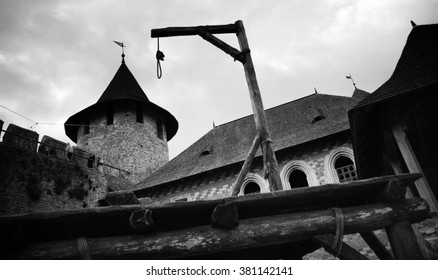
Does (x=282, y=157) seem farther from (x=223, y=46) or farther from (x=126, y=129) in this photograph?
(x=126, y=129)

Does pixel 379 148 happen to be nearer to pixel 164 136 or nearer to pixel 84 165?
pixel 84 165

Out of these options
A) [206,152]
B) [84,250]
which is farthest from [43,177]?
[84,250]

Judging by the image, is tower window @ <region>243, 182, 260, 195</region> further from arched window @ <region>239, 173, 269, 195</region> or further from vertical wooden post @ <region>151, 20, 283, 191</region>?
vertical wooden post @ <region>151, 20, 283, 191</region>

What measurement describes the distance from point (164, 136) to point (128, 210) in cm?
1659

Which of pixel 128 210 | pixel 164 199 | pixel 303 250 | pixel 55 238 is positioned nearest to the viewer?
pixel 128 210

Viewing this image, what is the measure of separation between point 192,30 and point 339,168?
23.5ft

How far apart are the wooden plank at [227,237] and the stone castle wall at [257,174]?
24.3 feet

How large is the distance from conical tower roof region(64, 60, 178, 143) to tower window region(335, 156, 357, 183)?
11.4 meters

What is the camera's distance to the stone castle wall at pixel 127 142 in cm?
1589

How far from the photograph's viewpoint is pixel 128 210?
8.20 feet

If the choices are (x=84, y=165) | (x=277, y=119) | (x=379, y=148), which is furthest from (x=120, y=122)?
(x=379, y=148)

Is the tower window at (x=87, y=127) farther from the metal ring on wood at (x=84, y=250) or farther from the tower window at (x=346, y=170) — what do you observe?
the metal ring on wood at (x=84, y=250)

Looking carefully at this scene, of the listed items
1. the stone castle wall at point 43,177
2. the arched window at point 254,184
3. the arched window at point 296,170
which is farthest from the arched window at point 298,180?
the stone castle wall at point 43,177

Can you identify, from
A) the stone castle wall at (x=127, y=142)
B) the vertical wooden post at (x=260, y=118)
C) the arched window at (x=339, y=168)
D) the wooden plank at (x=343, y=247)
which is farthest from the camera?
the stone castle wall at (x=127, y=142)
